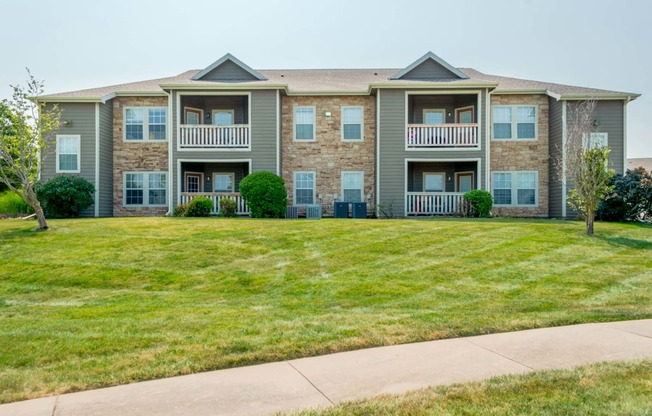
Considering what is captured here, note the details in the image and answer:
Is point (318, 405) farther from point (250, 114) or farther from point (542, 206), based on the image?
point (542, 206)

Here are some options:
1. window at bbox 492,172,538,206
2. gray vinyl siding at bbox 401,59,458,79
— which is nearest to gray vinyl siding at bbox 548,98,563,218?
window at bbox 492,172,538,206

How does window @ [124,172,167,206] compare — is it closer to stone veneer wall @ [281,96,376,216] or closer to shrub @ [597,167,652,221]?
stone veneer wall @ [281,96,376,216]

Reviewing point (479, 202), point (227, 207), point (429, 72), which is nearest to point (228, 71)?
point (227, 207)

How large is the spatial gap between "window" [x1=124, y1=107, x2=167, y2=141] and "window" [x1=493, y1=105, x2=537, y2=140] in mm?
15385

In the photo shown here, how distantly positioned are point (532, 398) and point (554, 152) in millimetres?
19851

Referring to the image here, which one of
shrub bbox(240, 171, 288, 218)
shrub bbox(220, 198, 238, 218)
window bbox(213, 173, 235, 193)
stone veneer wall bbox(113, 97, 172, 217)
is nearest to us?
shrub bbox(240, 171, 288, 218)

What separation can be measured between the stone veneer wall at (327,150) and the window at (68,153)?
9225 millimetres

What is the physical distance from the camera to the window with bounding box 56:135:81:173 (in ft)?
69.3

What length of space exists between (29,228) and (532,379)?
50.4ft

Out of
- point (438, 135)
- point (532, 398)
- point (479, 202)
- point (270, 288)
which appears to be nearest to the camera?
point (532, 398)

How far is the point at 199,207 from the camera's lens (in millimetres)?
19391

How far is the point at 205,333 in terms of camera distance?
5.62 meters


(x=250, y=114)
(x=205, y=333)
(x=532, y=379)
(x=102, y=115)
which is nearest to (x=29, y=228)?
(x=102, y=115)

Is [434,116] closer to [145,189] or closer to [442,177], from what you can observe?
[442,177]
